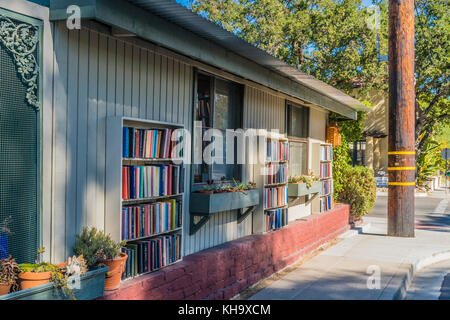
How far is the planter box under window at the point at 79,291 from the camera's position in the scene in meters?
2.90

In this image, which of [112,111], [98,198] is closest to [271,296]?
[98,198]

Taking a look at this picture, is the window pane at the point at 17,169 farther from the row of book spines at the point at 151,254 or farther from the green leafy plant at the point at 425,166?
the green leafy plant at the point at 425,166

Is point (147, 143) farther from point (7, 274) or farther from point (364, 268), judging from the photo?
point (364, 268)

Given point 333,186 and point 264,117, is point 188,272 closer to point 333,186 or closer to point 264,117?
point 264,117

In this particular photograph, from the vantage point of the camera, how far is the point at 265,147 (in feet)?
23.3

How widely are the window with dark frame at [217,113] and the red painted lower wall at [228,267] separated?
1.02 meters

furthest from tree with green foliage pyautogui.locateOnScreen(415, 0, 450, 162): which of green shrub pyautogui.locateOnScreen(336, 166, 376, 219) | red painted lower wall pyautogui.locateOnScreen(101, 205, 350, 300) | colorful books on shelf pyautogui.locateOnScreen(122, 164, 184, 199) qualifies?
colorful books on shelf pyautogui.locateOnScreen(122, 164, 184, 199)

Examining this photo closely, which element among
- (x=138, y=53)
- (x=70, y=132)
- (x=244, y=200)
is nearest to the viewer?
(x=70, y=132)

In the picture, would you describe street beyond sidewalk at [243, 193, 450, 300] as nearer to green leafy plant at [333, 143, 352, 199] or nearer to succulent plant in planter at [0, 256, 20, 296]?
green leafy plant at [333, 143, 352, 199]

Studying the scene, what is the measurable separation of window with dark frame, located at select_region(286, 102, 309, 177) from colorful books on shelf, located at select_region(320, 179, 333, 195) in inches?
26.7

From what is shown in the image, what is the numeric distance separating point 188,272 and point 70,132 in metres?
2.10

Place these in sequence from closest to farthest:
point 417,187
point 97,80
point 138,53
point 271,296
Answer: point 97,80, point 138,53, point 271,296, point 417,187

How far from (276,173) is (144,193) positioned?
356 centimetres

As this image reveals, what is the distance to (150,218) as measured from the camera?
4.46 metres
